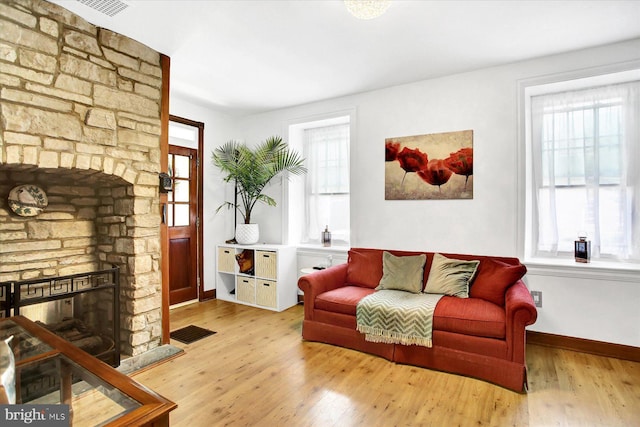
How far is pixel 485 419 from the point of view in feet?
6.62

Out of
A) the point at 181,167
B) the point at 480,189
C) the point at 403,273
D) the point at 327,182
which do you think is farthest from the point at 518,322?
the point at 181,167

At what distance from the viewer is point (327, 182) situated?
178 inches

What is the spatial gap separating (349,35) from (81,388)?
2.79 meters

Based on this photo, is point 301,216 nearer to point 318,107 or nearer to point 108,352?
point 318,107

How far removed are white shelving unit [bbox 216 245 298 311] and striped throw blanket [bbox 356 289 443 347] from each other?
57.6 inches

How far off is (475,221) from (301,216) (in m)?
2.29

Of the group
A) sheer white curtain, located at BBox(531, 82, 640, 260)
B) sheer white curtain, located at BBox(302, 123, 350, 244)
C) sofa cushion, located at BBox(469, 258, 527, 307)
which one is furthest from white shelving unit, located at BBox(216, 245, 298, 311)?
sheer white curtain, located at BBox(531, 82, 640, 260)

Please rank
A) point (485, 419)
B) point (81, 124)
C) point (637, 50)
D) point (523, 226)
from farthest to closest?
point (523, 226)
point (637, 50)
point (81, 124)
point (485, 419)

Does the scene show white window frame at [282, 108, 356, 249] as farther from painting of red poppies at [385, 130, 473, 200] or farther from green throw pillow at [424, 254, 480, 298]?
green throw pillow at [424, 254, 480, 298]

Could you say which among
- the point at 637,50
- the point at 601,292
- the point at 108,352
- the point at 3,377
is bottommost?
the point at 108,352

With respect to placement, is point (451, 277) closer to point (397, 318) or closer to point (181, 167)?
point (397, 318)

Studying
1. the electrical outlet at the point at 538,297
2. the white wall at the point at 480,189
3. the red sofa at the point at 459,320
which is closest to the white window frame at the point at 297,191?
the white wall at the point at 480,189

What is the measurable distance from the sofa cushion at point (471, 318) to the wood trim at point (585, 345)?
812 mm

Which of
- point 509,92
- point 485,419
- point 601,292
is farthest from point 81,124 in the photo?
point 601,292
